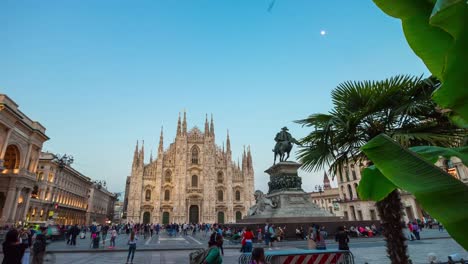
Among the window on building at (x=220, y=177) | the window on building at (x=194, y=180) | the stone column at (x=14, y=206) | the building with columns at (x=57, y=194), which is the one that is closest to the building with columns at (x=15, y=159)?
the stone column at (x=14, y=206)

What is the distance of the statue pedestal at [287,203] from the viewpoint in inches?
603

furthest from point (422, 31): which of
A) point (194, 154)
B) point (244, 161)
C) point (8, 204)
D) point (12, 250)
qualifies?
point (244, 161)

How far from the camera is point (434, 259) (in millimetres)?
5059

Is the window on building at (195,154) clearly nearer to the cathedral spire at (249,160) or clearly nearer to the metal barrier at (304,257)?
the cathedral spire at (249,160)

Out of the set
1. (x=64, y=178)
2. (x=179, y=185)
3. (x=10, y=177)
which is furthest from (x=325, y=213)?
(x=64, y=178)

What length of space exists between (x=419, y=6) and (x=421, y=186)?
103 centimetres

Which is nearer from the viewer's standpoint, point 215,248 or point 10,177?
point 215,248

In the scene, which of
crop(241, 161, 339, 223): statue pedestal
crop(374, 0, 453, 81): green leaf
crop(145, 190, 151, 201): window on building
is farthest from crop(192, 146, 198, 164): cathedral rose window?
crop(374, 0, 453, 81): green leaf

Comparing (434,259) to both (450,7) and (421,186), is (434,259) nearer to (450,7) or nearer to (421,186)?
(421,186)

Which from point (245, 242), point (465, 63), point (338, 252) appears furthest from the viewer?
point (245, 242)

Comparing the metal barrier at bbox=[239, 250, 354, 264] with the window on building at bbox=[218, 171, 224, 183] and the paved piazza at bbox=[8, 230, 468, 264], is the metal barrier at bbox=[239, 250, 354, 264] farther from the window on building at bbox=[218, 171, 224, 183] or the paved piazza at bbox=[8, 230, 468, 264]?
the window on building at bbox=[218, 171, 224, 183]

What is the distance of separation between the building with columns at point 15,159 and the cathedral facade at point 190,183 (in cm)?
1718

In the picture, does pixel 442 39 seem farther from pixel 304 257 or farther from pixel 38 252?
pixel 38 252

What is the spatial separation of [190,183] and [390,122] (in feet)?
149
